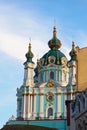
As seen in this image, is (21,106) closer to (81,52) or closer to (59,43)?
(59,43)

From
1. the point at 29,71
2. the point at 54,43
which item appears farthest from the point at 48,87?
the point at 54,43

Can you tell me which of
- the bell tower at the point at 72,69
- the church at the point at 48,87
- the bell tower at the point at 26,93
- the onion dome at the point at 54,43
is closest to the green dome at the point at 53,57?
the church at the point at 48,87

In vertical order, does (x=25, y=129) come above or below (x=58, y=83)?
below

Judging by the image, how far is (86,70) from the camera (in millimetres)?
38875

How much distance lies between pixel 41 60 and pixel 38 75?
3681 mm

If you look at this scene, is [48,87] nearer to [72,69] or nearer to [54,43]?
[72,69]

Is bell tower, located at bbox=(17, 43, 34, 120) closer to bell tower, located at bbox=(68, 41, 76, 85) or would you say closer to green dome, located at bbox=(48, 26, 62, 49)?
green dome, located at bbox=(48, 26, 62, 49)

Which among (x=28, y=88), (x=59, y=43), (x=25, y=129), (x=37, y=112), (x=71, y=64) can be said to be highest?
(x=59, y=43)

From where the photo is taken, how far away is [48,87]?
293ft

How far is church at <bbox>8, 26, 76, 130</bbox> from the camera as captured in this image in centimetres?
8662

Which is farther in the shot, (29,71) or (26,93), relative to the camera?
(29,71)

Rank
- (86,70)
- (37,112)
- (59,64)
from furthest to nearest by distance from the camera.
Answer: (59,64), (37,112), (86,70)

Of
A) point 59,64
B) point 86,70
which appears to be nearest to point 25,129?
point 86,70

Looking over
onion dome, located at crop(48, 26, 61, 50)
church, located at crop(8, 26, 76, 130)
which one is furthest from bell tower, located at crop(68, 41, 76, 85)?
onion dome, located at crop(48, 26, 61, 50)
